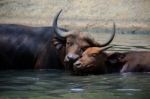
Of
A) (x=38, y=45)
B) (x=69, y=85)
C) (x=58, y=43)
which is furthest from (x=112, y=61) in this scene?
(x=69, y=85)

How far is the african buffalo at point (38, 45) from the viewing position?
11914 mm

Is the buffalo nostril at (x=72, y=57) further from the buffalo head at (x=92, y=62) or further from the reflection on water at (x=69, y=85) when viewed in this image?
the reflection on water at (x=69, y=85)

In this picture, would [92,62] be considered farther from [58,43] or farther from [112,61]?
[58,43]

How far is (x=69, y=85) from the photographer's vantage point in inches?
404

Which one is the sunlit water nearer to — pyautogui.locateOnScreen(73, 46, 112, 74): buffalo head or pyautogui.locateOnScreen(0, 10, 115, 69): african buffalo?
pyautogui.locateOnScreen(73, 46, 112, 74): buffalo head

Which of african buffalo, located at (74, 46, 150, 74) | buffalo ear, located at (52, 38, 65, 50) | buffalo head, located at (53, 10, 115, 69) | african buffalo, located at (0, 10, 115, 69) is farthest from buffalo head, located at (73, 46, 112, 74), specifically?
buffalo ear, located at (52, 38, 65, 50)

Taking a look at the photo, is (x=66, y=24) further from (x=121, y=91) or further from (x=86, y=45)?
(x=121, y=91)

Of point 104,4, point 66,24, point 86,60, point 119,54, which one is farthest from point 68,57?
point 104,4

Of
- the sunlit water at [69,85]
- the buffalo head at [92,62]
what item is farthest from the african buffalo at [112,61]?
the sunlit water at [69,85]

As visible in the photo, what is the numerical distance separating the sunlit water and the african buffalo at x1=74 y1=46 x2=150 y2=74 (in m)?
0.25

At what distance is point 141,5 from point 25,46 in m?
10.8

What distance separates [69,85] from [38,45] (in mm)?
2582

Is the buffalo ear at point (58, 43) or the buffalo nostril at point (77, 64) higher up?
the buffalo ear at point (58, 43)

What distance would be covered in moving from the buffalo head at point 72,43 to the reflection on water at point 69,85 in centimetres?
37
